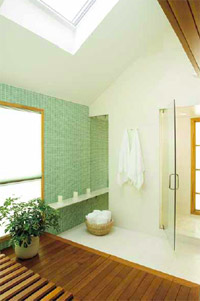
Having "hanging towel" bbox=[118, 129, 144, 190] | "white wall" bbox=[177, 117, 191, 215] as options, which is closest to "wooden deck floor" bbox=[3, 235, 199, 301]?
"hanging towel" bbox=[118, 129, 144, 190]

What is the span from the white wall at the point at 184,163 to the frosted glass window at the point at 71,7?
2.87 m

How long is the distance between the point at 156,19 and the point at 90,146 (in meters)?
2.39

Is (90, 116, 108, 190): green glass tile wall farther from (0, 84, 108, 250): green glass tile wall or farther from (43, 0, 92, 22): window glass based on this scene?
(43, 0, 92, 22): window glass

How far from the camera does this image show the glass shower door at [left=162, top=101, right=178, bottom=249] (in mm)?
2777

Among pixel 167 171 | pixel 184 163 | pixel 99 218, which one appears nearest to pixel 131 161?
pixel 167 171

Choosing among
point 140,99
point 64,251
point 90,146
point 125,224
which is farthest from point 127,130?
point 64,251

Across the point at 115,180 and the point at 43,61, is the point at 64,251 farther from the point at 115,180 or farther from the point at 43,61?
the point at 43,61

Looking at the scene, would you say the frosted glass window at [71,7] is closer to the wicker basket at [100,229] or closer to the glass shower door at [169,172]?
the glass shower door at [169,172]

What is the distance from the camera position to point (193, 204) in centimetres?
431

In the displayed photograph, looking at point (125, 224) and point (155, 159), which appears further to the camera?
point (125, 224)

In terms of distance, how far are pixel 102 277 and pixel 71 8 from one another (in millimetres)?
3073

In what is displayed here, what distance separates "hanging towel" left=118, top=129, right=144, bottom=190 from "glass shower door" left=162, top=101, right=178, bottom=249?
38cm

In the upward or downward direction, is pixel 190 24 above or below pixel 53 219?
above

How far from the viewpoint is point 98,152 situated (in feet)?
14.5
